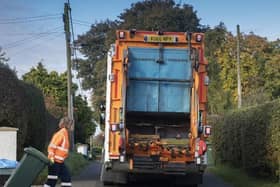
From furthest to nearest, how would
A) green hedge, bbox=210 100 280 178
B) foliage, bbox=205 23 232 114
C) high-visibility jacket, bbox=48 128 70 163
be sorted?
1. foliage, bbox=205 23 232 114
2. green hedge, bbox=210 100 280 178
3. high-visibility jacket, bbox=48 128 70 163

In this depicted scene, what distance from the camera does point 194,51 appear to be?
1502 centimetres

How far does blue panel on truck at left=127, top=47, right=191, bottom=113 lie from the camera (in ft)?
50.0

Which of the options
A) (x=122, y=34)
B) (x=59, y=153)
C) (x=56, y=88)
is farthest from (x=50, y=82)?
(x=59, y=153)

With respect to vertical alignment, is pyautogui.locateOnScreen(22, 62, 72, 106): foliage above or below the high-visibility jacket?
above

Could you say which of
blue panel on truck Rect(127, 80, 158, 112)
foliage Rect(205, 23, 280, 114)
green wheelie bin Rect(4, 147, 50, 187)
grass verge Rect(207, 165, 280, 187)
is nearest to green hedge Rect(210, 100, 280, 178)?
grass verge Rect(207, 165, 280, 187)

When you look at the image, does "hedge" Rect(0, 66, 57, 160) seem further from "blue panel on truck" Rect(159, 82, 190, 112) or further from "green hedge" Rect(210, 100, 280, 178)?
"green hedge" Rect(210, 100, 280, 178)

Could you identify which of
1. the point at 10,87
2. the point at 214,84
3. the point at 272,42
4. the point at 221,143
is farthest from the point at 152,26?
the point at 10,87

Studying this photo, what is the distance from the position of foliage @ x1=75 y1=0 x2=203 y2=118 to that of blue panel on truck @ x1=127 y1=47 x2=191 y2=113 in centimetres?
3421

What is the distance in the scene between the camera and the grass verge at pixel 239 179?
16222 millimetres

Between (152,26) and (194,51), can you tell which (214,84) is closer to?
(152,26)

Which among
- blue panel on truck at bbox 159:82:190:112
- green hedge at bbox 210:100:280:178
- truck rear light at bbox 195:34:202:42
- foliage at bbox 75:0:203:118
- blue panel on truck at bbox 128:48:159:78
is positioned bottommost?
A: green hedge at bbox 210:100:280:178

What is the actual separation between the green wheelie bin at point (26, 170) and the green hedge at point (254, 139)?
763 centimetres

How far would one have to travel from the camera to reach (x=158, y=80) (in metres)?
15.4

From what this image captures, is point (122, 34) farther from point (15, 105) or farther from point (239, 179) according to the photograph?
point (239, 179)
